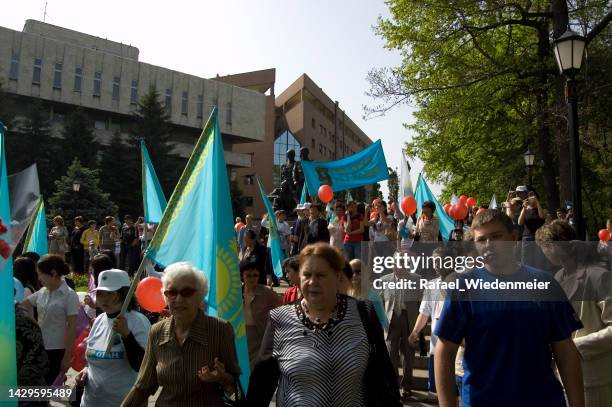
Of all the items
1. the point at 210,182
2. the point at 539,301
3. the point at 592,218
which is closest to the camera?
the point at 539,301

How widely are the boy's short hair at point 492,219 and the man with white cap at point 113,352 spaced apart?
2349 mm

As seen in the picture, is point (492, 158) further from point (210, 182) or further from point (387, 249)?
point (210, 182)

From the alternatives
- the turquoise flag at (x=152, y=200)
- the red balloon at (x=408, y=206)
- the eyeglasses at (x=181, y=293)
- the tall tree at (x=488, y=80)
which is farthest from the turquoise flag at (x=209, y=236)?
the tall tree at (x=488, y=80)

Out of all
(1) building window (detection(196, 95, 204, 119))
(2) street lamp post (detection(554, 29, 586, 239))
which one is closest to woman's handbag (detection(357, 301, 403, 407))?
(2) street lamp post (detection(554, 29, 586, 239))

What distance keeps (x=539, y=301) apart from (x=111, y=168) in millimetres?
42502

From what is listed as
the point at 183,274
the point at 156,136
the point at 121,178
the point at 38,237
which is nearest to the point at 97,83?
the point at 156,136

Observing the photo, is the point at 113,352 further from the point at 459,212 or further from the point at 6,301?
the point at 459,212

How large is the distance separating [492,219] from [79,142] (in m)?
41.9

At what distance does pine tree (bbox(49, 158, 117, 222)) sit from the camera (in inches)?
1257

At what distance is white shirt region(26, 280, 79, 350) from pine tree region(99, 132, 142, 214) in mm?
38042

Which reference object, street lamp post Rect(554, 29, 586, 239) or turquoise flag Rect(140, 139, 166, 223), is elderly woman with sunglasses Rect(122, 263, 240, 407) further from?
street lamp post Rect(554, 29, 586, 239)

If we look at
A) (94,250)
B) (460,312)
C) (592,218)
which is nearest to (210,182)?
(460,312)

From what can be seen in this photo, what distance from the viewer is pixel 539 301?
263 centimetres

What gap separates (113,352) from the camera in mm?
3664
